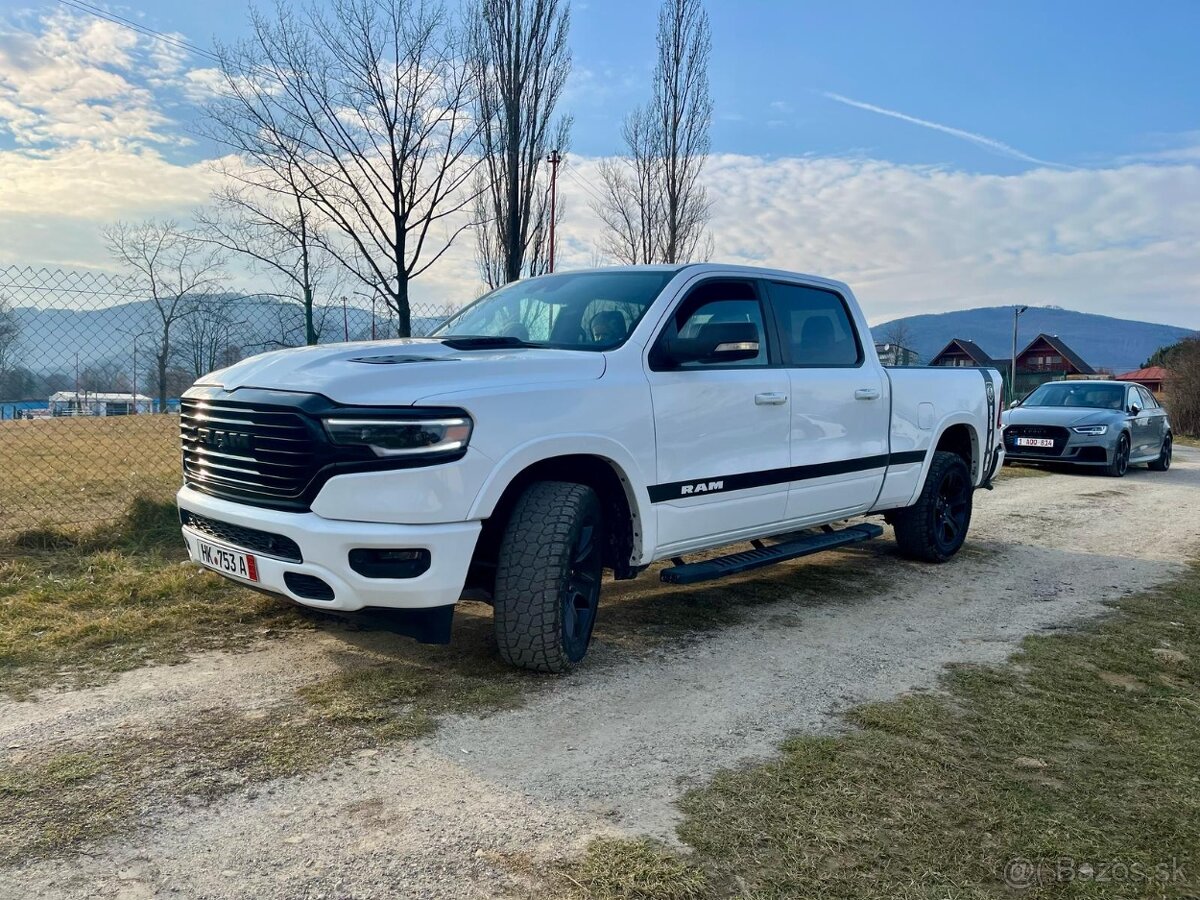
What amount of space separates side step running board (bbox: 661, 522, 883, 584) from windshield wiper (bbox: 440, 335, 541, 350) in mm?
1387

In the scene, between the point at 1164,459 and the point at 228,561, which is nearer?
the point at 228,561

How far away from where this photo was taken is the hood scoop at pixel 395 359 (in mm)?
3605

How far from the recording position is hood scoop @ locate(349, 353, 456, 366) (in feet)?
11.8

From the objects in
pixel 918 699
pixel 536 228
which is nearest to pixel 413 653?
pixel 918 699

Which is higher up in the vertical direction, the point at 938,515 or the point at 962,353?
the point at 962,353

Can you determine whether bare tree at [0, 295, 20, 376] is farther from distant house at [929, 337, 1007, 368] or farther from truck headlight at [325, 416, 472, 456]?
distant house at [929, 337, 1007, 368]

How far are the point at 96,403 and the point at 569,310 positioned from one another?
225 inches

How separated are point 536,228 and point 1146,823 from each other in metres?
12.8

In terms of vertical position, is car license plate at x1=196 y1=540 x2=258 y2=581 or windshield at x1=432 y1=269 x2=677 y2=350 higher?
windshield at x1=432 y1=269 x2=677 y2=350

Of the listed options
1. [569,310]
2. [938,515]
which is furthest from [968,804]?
[938,515]

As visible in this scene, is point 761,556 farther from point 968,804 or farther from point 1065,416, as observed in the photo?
point 1065,416

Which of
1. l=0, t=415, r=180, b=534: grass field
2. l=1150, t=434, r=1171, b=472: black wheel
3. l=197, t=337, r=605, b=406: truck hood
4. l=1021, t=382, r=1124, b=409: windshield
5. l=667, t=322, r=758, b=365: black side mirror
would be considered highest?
l=667, t=322, r=758, b=365: black side mirror

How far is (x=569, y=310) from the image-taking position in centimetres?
467

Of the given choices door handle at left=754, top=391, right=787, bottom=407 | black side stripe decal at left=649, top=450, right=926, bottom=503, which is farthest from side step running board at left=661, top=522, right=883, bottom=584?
door handle at left=754, top=391, right=787, bottom=407
